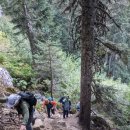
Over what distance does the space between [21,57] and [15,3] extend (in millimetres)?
3812

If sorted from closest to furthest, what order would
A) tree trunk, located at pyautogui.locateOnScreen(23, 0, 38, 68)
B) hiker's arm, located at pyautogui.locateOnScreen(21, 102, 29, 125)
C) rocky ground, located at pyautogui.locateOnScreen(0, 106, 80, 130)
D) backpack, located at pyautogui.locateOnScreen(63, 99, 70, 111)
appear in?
hiker's arm, located at pyautogui.locateOnScreen(21, 102, 29, 125) → rocky ground, located at pyautogui.locateOnScreen(0, 106, 80, 130) → backpack, located at pyautogui.locateOnScreen(63, 99, 70, 111) → tree trunk, located at pyautogui.locateOnScreen(23, 0, 38, 68)

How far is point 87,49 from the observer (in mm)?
10586

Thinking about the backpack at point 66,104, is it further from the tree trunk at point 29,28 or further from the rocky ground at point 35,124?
the tree trunk at point 29,28

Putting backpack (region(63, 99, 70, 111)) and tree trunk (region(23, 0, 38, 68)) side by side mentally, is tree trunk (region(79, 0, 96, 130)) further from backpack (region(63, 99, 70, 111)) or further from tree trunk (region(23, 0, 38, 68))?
tree trunk (region(23, 0, 38, 68))

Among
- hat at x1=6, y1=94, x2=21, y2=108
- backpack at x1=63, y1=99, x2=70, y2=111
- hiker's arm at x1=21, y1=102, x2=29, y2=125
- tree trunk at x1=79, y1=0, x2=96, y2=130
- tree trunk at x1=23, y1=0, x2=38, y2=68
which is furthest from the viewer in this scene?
tree trunk at x1=23, y1=0, x2=38, y2=68

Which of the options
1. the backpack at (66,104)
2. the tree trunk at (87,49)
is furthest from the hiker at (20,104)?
the backpack at (66,104)

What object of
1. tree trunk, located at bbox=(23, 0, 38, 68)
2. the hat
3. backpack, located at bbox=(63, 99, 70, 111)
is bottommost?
backpack, located at bbox=(63, 99, 70, 111)

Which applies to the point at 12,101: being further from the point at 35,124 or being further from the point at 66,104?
the point at 66,104

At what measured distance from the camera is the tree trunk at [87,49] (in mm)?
10305

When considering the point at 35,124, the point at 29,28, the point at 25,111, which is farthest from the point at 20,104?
the point at 29,28

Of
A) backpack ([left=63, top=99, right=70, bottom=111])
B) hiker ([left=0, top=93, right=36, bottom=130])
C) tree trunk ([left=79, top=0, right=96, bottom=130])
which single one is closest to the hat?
hiker ([left=0, top=93, right=36, bottom=130])

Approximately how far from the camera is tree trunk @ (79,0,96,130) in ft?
33.8

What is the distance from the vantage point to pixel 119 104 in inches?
498

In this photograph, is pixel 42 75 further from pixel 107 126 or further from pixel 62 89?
pixel 107 126
